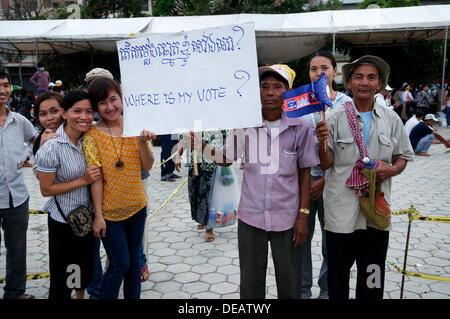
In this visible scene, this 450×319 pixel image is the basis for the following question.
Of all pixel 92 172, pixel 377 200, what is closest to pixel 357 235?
pixel 377 200

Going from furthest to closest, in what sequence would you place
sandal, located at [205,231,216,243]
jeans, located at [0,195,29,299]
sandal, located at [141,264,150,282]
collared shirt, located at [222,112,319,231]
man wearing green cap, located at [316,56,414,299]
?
sandal, located at [205,231,216,243] < sandal, located at [141,264,150,282] < jeans, located at [0,195,29,299] < man wearing green cap, located at [316,56,414,299] < collared shirt, located at [222,112,319,231]

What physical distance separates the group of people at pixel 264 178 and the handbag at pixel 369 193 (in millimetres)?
21

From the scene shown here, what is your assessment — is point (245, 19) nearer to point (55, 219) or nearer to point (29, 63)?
point (55, 219)

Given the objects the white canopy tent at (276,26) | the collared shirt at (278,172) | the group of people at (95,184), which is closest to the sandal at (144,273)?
the group of people at (95,184)

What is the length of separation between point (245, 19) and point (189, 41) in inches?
438

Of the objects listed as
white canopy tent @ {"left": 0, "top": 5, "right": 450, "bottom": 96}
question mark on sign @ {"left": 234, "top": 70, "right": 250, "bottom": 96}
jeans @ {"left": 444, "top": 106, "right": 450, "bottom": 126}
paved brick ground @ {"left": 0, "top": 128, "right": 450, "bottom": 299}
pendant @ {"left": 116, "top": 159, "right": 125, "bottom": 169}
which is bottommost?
paved brick ground @ {"left": 0, "top": 128, "right": 450, "bottom": 299}

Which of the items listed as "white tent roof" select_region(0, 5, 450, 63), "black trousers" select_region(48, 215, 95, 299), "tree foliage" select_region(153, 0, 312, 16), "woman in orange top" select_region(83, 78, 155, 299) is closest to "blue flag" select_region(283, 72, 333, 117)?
"woman in orange top" select_region(83, 78, 155, 299)

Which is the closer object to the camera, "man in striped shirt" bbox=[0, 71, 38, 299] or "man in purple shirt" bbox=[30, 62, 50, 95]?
"man in striped shirt" bbox=[0, 71, 38, 299]

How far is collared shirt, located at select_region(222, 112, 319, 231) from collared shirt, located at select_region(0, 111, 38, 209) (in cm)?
198

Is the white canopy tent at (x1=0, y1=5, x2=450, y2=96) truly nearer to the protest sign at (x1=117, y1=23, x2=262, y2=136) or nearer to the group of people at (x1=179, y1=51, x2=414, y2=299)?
the protest sign at (x1=117, y1=23, x2=262, y2=136)

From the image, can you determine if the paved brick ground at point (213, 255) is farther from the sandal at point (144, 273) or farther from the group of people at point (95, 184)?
the group of people at point (95, 184)

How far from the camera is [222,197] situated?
4402 millimetres

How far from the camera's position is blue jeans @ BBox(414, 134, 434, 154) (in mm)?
9758

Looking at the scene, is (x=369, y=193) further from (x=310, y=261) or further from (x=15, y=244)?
(x=15, y=244)
